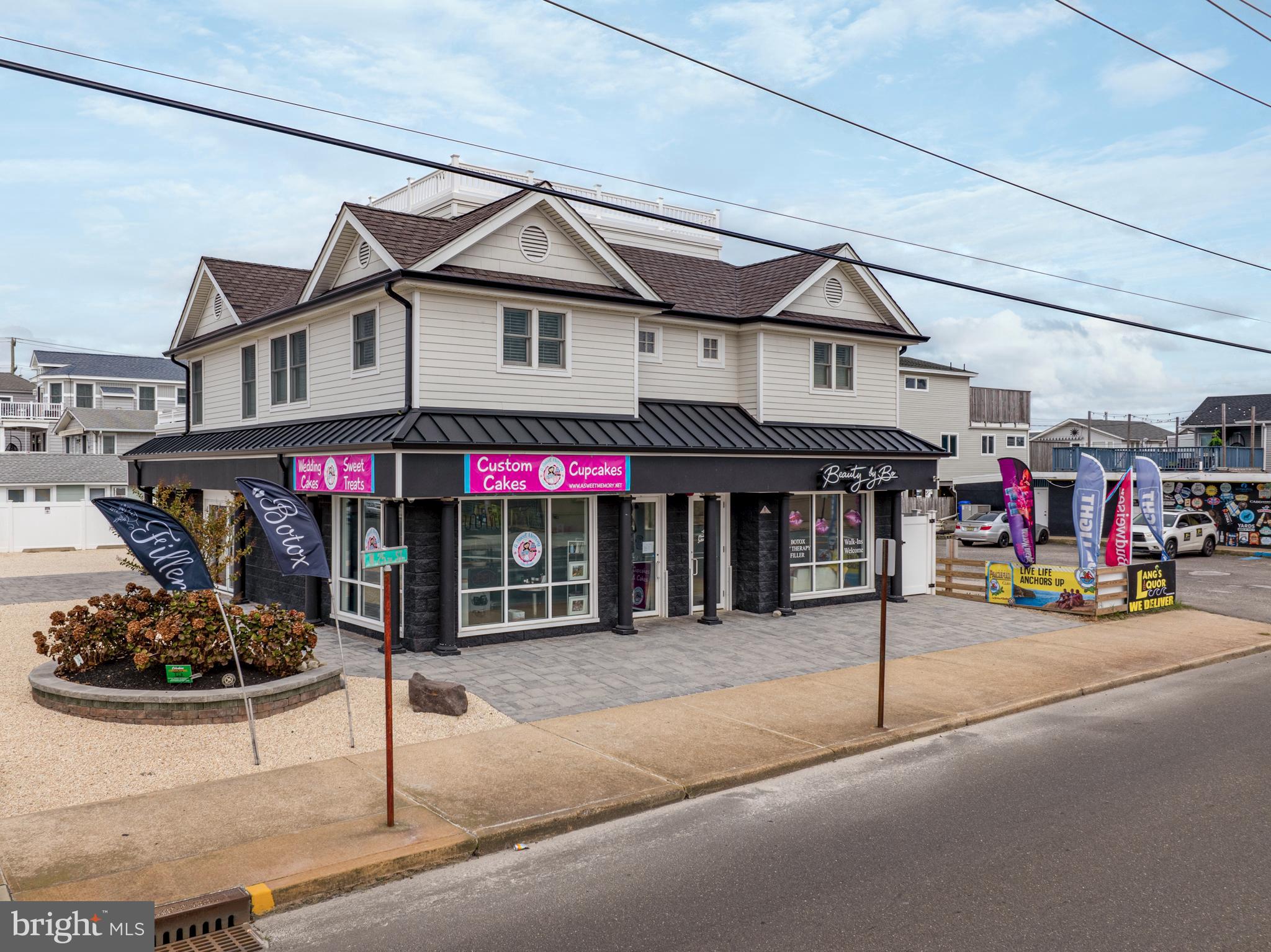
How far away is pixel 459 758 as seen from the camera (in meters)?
9.98

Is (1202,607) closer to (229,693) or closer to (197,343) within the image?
(229,693)

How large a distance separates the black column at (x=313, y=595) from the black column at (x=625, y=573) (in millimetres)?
5318

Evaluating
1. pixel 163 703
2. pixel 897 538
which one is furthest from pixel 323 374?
pixel 897 538

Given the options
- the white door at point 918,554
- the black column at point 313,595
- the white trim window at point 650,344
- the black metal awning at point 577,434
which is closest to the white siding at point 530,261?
the white trim window at point 650,344

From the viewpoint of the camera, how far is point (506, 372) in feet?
53.5

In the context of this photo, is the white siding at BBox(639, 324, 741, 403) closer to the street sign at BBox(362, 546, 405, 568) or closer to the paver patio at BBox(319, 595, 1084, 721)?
the paver patio at BBox(319, 595, 1084, 721)

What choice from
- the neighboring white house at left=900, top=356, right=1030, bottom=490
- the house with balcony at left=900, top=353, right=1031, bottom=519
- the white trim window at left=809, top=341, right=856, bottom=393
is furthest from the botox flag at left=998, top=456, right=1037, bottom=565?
the neighboring white house at left=900, top=356, right=1030, bottom=490

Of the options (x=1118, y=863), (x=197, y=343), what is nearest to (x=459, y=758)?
(x=1118, y=863)

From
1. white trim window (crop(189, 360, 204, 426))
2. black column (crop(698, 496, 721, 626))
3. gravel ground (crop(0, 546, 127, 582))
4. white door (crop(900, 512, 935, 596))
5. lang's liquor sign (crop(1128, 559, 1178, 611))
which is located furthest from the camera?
gravel ground (crop(0, 546, 127, 582))

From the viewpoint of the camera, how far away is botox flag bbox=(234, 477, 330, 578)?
10.3 meters

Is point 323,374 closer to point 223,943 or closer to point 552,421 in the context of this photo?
point 552,421

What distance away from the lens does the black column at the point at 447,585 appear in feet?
49.4

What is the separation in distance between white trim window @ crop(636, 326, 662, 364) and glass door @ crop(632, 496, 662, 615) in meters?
2.93

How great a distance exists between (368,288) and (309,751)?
834cm
